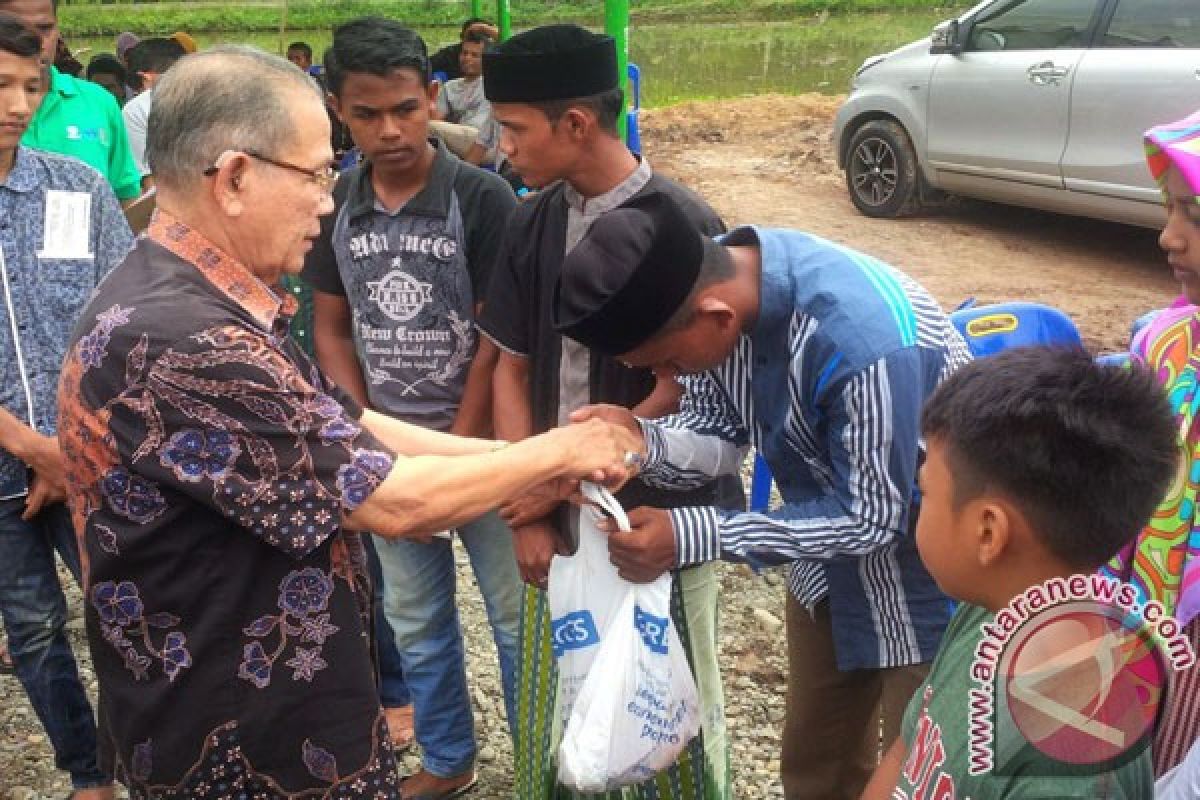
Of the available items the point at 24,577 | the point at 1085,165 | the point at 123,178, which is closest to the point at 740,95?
the point at 1085,165

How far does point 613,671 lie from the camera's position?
80.7 inches

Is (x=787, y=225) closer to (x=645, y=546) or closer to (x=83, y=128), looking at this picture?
(x=83, y=128)

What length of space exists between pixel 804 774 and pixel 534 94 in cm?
166

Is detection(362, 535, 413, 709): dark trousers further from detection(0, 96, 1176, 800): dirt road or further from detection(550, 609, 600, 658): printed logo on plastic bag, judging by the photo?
detection(550, 609, 600, 658): printed logo on plastic bag

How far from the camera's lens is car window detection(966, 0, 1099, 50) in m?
7.70

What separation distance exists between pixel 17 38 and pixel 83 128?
774 mm

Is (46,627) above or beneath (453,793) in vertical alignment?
above

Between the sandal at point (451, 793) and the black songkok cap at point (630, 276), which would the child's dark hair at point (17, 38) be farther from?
the sandal at point (451, 793)

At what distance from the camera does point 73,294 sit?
280 centimetres

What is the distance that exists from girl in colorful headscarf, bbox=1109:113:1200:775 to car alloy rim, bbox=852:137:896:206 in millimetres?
7352

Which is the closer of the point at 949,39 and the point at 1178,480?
the point at 1178,480

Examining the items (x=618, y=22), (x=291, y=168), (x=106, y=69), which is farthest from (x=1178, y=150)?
(x=106, y=69)

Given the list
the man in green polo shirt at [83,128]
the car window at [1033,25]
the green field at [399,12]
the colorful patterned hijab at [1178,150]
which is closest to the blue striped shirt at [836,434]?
the colorful patterned hijab at [1178,150]

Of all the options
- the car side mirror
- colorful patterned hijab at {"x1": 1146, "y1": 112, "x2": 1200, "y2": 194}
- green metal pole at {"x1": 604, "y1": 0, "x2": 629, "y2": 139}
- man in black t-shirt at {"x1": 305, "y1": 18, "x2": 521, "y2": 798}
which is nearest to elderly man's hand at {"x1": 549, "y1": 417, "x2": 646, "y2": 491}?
man in black t-shirt at {"x1": 305, "y1": 18, "x2": 521, "y2": 798}
